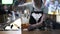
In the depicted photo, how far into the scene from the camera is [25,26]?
3.75 ft

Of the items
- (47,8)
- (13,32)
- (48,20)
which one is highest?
(47,8)

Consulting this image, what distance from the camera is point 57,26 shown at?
114 centimetres

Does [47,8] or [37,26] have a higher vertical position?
[47,8]

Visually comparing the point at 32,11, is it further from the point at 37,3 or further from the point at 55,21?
the point at 55,21

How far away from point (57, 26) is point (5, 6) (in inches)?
18.9

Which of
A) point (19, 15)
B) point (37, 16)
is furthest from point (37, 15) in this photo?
point (19, 15)

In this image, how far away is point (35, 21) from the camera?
1.14m

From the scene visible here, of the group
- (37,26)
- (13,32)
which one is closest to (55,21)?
(37,26)

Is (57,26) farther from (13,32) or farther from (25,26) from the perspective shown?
(13,32)

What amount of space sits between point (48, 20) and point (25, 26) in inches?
8.0

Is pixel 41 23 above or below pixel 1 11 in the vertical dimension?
below

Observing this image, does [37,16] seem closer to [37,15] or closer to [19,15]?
[37,15]

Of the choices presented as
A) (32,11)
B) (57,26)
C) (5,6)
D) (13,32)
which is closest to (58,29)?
(57,26)

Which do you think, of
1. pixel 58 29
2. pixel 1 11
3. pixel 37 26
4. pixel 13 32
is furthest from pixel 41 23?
pixel 1 11
